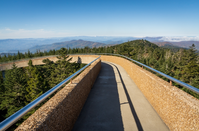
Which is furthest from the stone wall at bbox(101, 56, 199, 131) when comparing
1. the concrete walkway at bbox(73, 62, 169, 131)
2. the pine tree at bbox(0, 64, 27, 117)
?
the pine tree at bbox(0, 64, 27, 117)

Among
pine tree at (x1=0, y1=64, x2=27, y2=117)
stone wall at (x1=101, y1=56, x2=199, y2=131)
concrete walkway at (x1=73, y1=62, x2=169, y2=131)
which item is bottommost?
pine tree at (x1=0, y1=64, x2=27, y2=117)

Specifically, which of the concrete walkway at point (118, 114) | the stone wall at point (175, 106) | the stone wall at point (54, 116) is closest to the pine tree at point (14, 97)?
the concrete walkway at point (118, 114)

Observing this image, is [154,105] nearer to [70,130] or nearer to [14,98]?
[70,130]

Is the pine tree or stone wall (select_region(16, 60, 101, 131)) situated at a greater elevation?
stone wall (select_region(16, 60, 101, 131))

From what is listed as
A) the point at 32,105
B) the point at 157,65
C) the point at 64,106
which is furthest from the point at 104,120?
the point at 157,65

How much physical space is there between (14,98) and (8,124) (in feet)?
131

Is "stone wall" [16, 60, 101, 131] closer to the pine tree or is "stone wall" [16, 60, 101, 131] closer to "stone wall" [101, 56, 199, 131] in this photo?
"stone wall" [101, 56, 199, 131]

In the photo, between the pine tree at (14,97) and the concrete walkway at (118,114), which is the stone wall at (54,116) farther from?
the pine tree at (14,97)

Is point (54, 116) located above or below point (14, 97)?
above

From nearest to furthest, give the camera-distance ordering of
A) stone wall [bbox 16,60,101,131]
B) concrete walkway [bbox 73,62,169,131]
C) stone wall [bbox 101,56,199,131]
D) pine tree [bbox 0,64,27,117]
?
stone wall [bbox 16,60,101,131] < stone wall [bbox 101,56,199,131] < concrete walkway [bbox 73,62,169,131] < pine tree [bbox 0,64,27,117]

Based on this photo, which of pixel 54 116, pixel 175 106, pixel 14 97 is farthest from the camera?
pixel 14 97

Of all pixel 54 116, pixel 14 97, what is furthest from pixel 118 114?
pixel 14 97

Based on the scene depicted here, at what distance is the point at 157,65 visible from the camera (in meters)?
67.8

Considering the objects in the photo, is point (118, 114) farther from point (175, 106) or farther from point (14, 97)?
point (14, 97)
